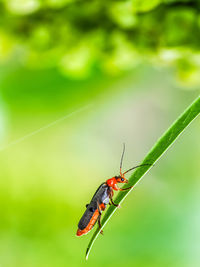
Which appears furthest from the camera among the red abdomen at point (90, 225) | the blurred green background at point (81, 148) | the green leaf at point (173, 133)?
the red abdomen at point (90, 225)

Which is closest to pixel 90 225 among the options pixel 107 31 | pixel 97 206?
pixel 97 206

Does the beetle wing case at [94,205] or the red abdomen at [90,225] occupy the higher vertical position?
the beetle wing case at [94,205]

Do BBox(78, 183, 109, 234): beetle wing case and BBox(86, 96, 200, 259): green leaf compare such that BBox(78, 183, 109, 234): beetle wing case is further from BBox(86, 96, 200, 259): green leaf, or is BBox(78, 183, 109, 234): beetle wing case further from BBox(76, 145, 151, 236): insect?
BBox(86, 96, 200, 259): green leaf

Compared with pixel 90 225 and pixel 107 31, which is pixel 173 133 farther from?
pixel 90 225

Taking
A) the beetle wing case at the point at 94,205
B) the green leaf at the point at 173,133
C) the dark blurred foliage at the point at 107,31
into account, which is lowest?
the beetle wing case at the point at 94,205

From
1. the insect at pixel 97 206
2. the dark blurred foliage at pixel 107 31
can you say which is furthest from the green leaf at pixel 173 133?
the insect at pixel 97 206

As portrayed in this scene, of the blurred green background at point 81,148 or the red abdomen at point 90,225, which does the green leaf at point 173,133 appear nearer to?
the blurred green background at point 81,148

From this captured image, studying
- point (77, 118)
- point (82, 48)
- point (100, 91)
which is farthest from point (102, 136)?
point (82, 48)

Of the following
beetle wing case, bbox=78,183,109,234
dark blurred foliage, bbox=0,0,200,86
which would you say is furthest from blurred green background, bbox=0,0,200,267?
beetle wing case, bbox=78,183,109,234
